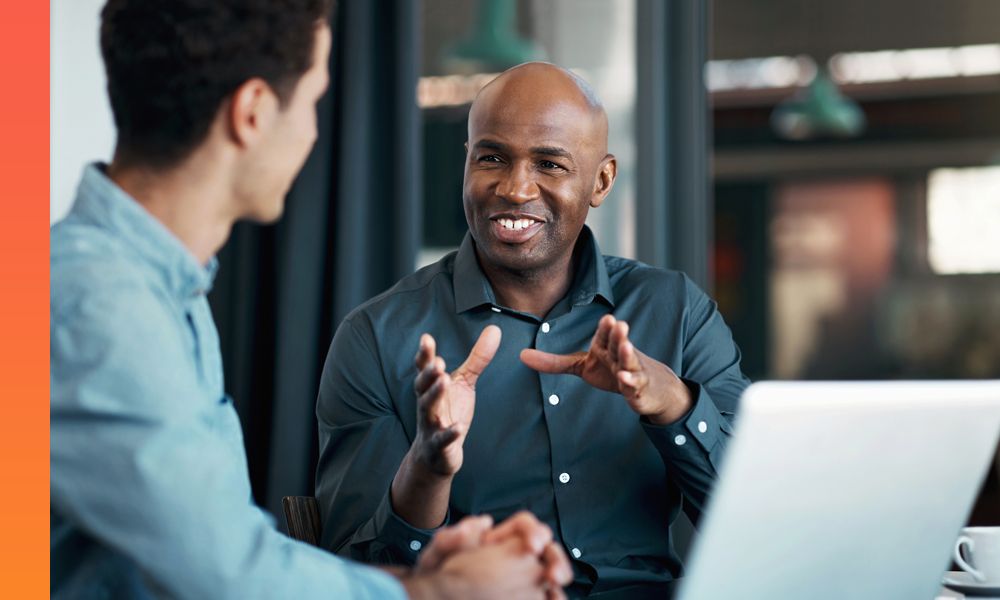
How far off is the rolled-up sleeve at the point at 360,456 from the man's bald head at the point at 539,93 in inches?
16.2

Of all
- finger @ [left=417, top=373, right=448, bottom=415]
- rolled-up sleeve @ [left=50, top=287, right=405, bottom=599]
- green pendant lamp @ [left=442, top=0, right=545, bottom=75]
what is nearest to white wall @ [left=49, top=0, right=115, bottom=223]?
green pendant lamp @ [left=442, top=0, right=545, bottom=75]

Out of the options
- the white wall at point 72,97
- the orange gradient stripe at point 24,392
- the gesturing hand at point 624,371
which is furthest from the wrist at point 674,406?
the white wall at point 72,97

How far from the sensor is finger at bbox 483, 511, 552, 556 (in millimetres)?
997

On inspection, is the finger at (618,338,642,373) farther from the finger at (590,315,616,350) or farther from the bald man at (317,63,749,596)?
the bald man at (317,63,749,596)

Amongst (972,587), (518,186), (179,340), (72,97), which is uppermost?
(72,97)

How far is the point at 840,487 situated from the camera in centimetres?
97

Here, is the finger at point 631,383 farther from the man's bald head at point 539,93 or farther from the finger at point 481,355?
the man's bald head at point 539,93

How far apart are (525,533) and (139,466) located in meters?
0.34

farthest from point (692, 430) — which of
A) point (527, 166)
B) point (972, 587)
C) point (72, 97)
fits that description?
point (72, 97)

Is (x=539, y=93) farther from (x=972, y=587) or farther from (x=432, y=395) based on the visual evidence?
(x=972, y=587)

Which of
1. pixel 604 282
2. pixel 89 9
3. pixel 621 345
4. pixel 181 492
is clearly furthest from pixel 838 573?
pixel 89 9

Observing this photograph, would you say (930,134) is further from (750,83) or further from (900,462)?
(900,462)

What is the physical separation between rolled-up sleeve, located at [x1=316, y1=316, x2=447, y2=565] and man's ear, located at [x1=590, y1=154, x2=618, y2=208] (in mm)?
456

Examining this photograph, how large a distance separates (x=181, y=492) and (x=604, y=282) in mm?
1087
